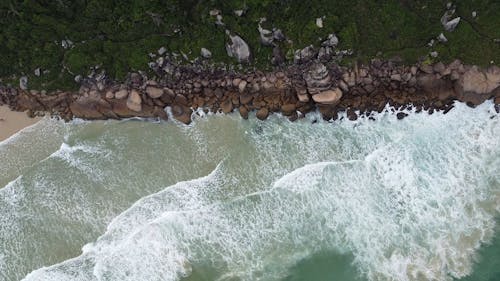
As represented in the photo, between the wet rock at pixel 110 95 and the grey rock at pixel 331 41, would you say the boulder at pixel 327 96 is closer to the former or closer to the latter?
the grey rock at pixel 331 41

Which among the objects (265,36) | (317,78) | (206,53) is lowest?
(317,78)

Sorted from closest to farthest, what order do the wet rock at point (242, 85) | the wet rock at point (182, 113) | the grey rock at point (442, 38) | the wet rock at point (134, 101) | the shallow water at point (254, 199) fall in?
the shallow water at point (254, 199) < the grey rock at point (442, 38) < the wet rock at point (242, 85) < the wet rock at point (134, 101) < the wet rock at point (182, 113)

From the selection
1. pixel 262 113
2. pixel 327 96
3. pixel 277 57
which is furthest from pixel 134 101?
pixel 327 96

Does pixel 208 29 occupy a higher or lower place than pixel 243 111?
higher

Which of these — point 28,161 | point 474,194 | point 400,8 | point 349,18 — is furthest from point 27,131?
point 474,194

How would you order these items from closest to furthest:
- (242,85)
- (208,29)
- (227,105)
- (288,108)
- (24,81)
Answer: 1. (208,29)
2. (242,85)
3. (288,108)
4. (227,105)
5. (24,81)

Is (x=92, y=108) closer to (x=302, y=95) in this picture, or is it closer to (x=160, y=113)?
(x=160, y=113)

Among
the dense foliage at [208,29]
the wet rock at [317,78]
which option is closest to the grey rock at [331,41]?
the dense foliage at [208,29]
